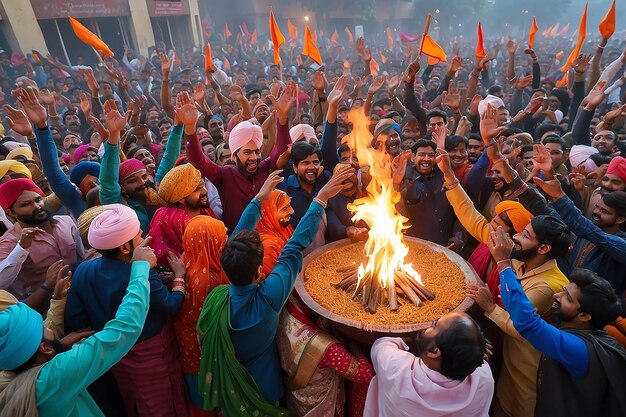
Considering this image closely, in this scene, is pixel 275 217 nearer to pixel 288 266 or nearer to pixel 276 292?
pixel 288 266

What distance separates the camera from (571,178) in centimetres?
444

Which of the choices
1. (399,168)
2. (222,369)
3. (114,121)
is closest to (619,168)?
(399,168)

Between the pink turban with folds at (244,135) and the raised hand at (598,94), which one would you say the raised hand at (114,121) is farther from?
the raised hand at (598,94)

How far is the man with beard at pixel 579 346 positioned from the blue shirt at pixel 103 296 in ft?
8.15

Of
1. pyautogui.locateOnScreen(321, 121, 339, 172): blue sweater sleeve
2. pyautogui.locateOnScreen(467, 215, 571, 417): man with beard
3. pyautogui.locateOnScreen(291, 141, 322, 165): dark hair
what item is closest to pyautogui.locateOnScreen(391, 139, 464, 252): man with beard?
pyautogui.locateOnScreen(321, 121, 339, 172): blue sweater sleeve

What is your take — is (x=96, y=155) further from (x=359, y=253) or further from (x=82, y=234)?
(x=359, y=253)

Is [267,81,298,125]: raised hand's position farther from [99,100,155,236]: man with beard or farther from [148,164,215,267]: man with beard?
[99,100,155,236]: man with beard

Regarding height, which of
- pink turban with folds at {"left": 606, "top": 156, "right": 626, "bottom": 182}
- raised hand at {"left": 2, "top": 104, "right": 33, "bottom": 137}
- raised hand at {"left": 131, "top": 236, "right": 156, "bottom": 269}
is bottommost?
raised hand at {"left": 131, "top": 236, "right": 156, "bottom": 269}

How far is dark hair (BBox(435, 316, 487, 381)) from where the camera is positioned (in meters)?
2.04

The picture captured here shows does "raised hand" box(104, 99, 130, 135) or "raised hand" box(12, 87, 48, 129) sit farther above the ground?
"raised hand" box(12, 87, 48, 129)

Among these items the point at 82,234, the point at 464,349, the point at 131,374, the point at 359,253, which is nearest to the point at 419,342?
the point at 464,349

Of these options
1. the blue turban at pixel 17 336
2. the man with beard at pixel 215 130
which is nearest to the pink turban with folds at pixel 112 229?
the blue turban at pixel 17 336

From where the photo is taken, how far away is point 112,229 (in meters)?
2.70

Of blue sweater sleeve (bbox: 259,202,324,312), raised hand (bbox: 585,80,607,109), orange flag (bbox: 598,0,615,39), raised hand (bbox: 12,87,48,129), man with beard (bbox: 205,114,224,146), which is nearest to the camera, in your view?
blue sweater sleeve (bbox: 259,202,324,312)
